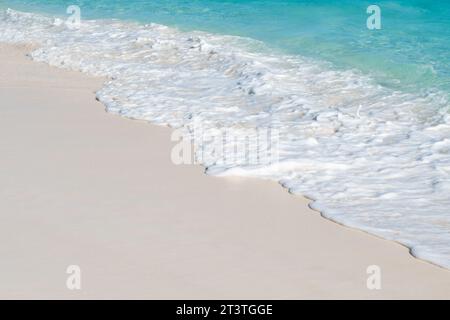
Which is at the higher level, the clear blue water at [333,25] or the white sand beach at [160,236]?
the clear blue water at [333,25]

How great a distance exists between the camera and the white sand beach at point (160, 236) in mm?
4742

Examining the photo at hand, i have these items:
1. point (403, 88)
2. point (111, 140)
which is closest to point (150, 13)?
point (403, 88)

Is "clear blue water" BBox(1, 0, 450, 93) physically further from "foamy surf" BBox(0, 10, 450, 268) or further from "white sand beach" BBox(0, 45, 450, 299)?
"white sand beach" BBox(0, 45, 450, 299)

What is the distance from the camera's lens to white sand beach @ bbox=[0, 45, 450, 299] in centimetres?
474

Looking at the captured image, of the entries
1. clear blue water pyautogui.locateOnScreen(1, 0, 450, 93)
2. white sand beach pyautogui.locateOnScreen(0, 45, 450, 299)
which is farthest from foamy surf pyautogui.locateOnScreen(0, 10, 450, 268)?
clear blue water pyautogui.locateOnScreen(1, 0, 450, 93)

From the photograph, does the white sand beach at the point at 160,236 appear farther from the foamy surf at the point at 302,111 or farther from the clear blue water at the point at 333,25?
the clear blue water at the point at 333,25

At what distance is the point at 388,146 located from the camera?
7754 millimetres

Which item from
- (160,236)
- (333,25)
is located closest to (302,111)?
(160,236)

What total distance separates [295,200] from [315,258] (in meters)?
1.14

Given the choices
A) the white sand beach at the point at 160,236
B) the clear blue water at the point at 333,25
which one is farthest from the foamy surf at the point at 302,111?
the clear blue water at the point at 333,25

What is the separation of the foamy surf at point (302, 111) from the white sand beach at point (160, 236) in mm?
346

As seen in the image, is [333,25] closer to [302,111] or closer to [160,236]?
[302,111]

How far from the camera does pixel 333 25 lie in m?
15.7

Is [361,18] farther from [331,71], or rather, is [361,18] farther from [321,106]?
[321,106]
